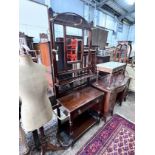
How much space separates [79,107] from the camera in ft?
4.42

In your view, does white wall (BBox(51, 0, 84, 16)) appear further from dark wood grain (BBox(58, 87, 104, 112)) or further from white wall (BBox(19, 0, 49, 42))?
dark wood grain (BBox(58, 87, 104, 112))

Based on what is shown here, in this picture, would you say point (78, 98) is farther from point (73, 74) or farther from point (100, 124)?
point (100, 124)

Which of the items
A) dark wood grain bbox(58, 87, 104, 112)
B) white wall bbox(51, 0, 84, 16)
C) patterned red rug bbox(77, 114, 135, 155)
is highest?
white wall bbox(51, 0, 84, 16)

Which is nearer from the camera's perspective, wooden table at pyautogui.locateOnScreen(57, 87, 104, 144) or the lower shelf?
wooden table at pyautogui.locateOnScreen(57, 87, 104, 144)

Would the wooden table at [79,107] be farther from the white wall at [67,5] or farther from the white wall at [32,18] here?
the white wall at [67,5]

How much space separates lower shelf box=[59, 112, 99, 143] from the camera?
1581 mm

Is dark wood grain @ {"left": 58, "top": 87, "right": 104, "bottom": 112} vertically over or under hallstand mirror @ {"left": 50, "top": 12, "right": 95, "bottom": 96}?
under

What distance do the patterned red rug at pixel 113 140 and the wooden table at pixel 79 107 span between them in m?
0.19

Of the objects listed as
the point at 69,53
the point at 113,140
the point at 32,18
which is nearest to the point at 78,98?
the point at 69,53

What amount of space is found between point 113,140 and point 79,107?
0.82 metres

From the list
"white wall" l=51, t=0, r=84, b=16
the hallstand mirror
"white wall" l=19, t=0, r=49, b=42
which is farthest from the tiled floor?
"white wall" l=51, t=0, r=84, b=16
